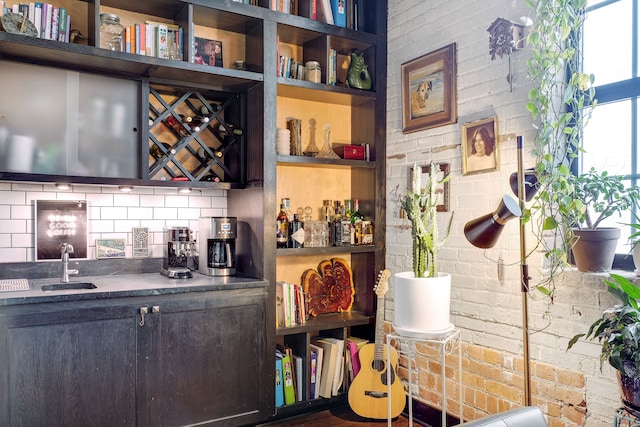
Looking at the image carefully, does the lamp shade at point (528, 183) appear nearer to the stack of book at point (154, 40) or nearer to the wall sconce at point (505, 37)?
the wall sconce at point (505, 37)

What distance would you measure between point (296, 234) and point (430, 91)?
1332 millimetres

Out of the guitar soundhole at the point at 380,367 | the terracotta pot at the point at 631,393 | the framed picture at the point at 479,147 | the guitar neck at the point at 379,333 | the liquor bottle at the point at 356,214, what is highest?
the framed picture at the point at 479,147

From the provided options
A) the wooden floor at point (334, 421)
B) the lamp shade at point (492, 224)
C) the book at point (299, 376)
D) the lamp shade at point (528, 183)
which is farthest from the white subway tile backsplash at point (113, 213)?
the lamp shade at point (528, 183)

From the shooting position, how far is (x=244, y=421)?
311 centimetres

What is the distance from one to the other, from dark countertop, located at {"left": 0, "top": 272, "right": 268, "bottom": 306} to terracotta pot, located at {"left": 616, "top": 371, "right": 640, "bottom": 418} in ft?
6.63

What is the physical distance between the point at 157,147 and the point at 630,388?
9.25 ft

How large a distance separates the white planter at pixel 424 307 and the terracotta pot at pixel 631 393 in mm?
757

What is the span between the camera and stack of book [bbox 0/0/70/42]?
2.78 m

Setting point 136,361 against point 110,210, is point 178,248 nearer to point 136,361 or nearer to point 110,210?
point 110,210

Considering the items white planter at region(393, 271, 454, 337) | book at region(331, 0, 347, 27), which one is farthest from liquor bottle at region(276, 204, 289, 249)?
book at region(331, 0, 347, 27)

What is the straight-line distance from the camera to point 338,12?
3.68 metres

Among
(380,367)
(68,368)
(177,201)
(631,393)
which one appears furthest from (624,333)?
(177,201)

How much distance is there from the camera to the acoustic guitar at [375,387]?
10.8 feet

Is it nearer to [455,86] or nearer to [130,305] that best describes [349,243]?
[455,86]
